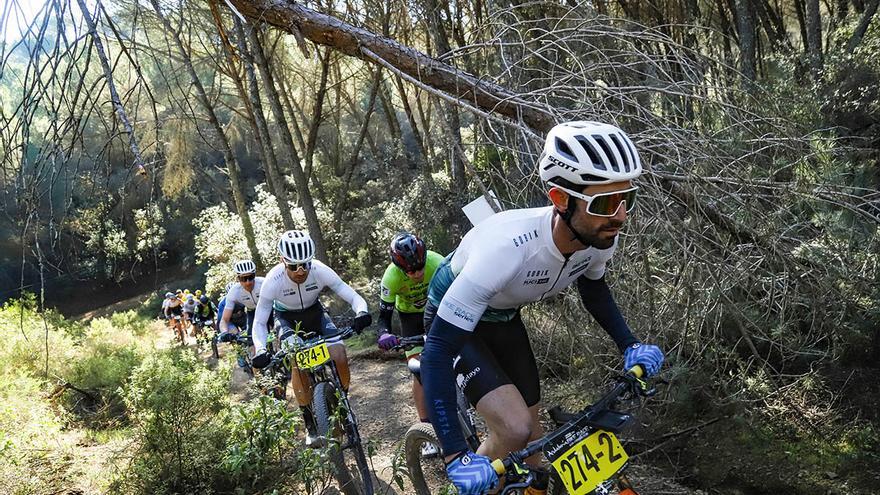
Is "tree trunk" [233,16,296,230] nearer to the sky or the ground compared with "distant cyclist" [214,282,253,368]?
nearer to the sky

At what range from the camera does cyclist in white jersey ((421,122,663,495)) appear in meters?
2.66

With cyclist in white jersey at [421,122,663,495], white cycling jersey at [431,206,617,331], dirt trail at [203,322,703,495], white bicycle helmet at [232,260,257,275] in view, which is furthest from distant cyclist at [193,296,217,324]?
white cycling jersey at [431,206,617,331]

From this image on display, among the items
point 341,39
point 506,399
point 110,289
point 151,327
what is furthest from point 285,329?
point 110,289

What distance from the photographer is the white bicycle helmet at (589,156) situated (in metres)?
2.64

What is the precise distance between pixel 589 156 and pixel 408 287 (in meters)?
3.15

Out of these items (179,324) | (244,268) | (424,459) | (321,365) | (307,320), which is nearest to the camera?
(424,459)

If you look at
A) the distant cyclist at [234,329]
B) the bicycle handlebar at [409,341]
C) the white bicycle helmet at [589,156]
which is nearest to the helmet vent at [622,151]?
the white bicycle helmet at [589,156]

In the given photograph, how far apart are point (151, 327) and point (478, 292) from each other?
22696 millimetres

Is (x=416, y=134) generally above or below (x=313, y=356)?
above

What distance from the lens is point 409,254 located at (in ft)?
16.8

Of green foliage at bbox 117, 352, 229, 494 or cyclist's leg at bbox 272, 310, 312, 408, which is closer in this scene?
green foliage at bbox 117, 352, 229, 494

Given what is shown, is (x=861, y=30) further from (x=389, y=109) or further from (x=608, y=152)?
(x=389, y=109)

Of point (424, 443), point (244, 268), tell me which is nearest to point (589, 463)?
point (424, 443)

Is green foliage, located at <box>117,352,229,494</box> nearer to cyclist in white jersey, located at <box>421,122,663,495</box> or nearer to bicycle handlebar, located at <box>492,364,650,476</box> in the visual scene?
cyclist in white jersey, located at <box>421,122,663,495</box>
